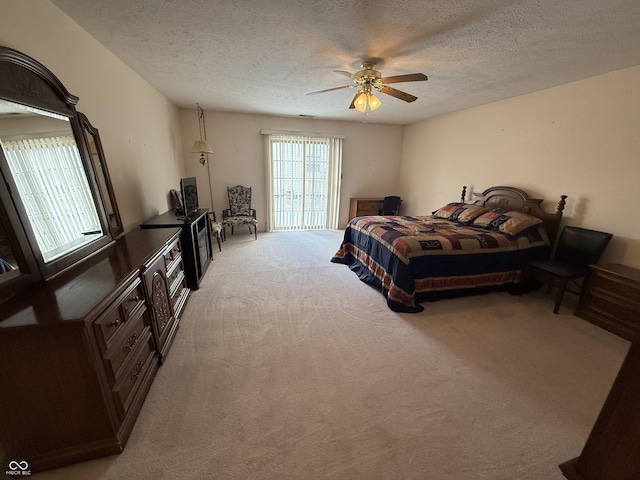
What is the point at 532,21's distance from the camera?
1.66 meters

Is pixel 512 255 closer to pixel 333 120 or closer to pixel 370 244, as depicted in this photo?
pixel 370 244

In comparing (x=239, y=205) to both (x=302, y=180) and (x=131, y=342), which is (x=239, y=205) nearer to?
(x=302, y=180)

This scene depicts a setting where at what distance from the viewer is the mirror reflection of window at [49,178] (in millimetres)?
1245

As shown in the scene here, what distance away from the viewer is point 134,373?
146 centimetres

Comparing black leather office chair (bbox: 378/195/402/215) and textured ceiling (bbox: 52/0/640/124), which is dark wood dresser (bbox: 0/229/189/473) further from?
black leather office chair (bbox: 378/195/402/215)

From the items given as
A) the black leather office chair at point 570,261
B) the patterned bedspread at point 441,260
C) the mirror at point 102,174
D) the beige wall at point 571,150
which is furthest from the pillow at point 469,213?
the mirror at point 102,174

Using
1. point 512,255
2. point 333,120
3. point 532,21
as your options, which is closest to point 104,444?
point 532,21

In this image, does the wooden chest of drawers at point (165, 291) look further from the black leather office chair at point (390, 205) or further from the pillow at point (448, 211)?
the black leather office chair at point (390, 205)

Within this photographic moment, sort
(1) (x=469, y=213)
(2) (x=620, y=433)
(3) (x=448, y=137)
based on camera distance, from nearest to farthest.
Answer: (2) (x=620, y=433), (1) (x=469, y=213), (3) (x=448, y=137)

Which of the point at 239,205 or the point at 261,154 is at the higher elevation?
the point at 261,154

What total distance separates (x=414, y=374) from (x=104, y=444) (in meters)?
1.86

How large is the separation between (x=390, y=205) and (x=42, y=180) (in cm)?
532

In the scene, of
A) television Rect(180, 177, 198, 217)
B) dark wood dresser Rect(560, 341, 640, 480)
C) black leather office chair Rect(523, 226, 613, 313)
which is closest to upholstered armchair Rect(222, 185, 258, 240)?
television Rect(180, 177, 198, 217)

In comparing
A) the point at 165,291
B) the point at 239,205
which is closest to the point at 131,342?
the point at 165,291
